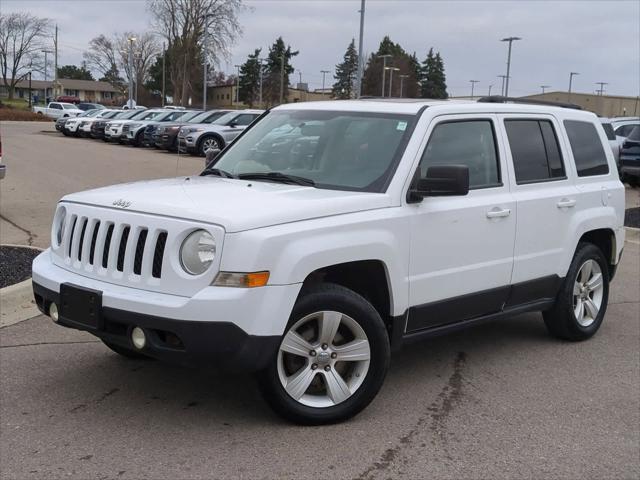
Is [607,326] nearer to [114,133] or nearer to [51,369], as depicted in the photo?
[51,369]

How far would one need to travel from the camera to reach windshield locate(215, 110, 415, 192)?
A: 180 inches

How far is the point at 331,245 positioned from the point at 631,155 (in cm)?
1632

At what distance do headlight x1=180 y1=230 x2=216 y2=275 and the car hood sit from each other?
3.7 inches

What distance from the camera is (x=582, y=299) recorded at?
20.1ft

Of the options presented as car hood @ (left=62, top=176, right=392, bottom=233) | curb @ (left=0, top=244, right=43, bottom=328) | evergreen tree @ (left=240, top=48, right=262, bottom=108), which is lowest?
curb @ (left=0, top=244, right=43, bottom=328)

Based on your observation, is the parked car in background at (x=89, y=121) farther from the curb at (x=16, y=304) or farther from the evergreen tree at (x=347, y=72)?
the evergreen tree at (x=347, y=72)

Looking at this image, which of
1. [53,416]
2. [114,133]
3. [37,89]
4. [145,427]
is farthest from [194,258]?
[37,89]

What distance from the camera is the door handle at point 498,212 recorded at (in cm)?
495

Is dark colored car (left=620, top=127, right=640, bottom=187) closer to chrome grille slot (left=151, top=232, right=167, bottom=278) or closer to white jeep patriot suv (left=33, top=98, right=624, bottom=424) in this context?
white jeep patriot suv (left=33, top=98, right=624, bottom=424)

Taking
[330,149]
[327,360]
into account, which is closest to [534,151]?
[330,149]

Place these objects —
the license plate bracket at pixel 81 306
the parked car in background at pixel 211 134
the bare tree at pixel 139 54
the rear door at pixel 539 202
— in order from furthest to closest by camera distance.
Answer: the bare tree at pixel 139 54
the parked car in background at pixel 211 134
the rear door at pixel 539 202
the license plate bracket at pixel 81 306

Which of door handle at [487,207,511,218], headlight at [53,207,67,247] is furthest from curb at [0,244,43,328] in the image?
door handle at [487,207,511,218]

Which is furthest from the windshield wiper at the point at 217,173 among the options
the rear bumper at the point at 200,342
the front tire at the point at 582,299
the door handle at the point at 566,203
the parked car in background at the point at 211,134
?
the parked car in background at the point at 211,134

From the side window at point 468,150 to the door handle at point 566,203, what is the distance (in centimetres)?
72
